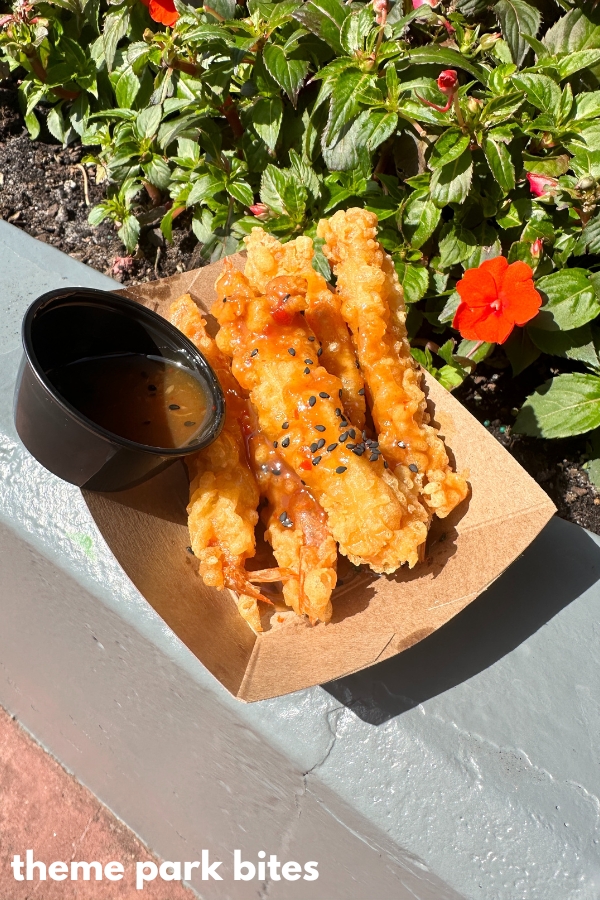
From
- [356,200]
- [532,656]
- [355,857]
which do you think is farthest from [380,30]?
[355,857]

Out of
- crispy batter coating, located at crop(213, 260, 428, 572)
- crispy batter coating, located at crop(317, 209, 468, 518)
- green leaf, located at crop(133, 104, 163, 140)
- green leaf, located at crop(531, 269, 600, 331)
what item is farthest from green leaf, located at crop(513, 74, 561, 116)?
green leaf, located at crop(133, 104, 163, 140)

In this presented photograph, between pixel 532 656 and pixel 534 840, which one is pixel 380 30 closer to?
pixel 532 656

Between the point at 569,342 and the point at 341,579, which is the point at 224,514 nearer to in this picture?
the point at 341,579

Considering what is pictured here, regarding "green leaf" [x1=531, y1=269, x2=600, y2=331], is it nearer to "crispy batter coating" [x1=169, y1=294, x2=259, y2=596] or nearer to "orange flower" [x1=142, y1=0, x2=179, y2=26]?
"crispy batter coating" [x1=169, y1=294, x2=259, y2=596]

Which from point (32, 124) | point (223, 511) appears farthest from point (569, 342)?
point (32, 124)

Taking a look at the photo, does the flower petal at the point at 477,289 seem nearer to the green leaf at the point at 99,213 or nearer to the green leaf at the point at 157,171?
the green leaf at the point at 157,171

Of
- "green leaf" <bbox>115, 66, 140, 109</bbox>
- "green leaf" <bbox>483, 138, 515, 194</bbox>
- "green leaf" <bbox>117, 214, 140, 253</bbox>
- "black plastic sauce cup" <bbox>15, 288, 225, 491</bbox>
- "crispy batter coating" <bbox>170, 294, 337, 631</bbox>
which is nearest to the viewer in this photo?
"black plastic sauce cup" <bbox>15, 288, 225, 491</bbox>

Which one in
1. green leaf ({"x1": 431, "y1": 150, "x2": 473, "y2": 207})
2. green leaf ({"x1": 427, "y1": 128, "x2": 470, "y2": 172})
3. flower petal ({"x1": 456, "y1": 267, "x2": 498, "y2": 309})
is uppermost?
green leaf ({"x1": 427, "y1": 128, "x2": 470, "y2": 172})
